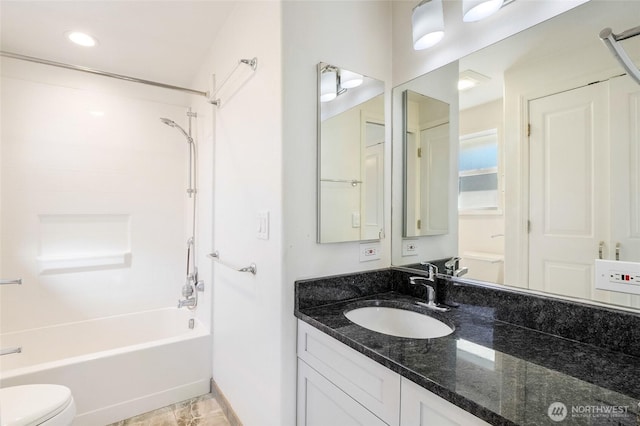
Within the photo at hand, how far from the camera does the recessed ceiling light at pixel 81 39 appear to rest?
1.97 m

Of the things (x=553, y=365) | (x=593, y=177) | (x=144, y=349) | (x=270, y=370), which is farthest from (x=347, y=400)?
(x=144, y=349)

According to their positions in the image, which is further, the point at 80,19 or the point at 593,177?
the point at 80,19

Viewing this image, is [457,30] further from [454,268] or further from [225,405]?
[225,405]

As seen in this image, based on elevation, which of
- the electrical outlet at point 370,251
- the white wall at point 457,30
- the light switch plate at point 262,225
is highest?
the white wall at point 457,30

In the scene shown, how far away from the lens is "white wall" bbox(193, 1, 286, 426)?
1.29 m


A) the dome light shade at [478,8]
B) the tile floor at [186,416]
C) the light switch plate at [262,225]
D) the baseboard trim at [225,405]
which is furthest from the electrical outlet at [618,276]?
the tile floor at [186,416]

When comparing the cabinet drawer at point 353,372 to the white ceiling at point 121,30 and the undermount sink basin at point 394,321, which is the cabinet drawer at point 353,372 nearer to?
the undermount sink basin at point 394,321

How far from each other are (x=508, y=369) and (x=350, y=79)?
1.31 meters

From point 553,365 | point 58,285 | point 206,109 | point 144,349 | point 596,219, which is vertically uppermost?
point 206,109

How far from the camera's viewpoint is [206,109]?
236 centimetres

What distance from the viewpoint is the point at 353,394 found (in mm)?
987

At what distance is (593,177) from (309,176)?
101 centimetres

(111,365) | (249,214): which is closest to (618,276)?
(249,214)

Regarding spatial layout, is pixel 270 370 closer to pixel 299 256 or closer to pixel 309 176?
pixel 299 256
